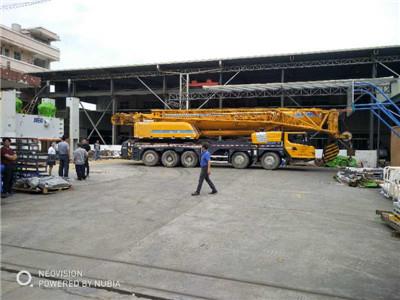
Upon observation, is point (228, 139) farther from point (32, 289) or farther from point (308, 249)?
point (32, 289)

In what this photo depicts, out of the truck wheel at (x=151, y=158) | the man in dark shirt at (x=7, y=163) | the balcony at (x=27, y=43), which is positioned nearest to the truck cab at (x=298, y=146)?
the truck wheel at (x=151, y=158)

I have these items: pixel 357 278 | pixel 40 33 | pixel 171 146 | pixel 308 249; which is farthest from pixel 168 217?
pixel 40 33

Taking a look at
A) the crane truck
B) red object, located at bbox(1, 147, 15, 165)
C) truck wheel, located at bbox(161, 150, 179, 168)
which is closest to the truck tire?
the crane truck

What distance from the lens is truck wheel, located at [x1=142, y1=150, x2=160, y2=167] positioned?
1956 cm

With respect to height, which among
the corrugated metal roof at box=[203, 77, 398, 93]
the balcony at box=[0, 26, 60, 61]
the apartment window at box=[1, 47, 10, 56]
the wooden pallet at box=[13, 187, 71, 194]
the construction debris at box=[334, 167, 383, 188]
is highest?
the balcony at box=[0, 26, 60, 61]

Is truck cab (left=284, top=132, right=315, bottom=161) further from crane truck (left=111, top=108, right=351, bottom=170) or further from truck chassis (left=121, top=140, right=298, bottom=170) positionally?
truck chassis (left=121, top=140, right=298, bottom=170)

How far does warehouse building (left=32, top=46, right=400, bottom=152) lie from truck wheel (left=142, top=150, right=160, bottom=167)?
9.28 metres

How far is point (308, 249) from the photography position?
5.27 m

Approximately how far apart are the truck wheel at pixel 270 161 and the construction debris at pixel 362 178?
3661 mm

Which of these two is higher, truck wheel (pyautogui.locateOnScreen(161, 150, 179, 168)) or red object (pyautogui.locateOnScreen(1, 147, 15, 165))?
red object (pyautogui.locateOnScreen(1, 147, 15, 165))

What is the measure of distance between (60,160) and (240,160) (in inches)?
375

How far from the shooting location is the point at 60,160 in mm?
12469

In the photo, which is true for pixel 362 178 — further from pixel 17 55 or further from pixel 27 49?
pixel 17 55

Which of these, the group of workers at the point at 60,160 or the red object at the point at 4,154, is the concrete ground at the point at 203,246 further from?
the red object at the point at 4,154
